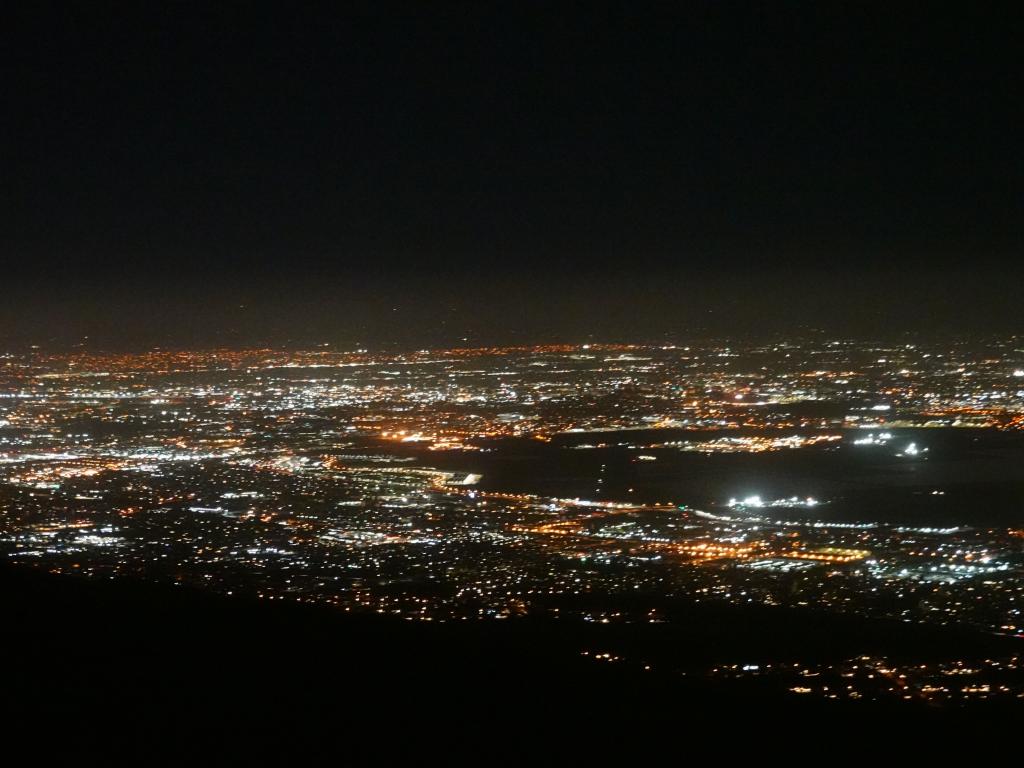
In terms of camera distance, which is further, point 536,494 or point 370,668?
point 536,494

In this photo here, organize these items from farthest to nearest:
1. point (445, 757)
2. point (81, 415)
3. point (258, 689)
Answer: point (81, 415) → point (258, 689) → point (445, 757)

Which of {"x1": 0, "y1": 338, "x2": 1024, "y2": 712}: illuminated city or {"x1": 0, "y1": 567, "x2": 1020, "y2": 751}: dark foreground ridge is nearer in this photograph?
{"x1": 0, "y1": 567, "x2": 1020, "y2": 751}: dark foreground ridge

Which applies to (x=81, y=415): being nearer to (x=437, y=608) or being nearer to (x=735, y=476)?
(x=735, y=476)

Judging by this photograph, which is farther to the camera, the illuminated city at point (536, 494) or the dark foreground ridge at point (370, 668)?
the illuminated city at point (536, 494)

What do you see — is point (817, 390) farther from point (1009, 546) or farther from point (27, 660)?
point (27, 660)

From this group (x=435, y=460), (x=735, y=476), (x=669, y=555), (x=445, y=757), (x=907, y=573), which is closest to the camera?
(x=445, y=757)

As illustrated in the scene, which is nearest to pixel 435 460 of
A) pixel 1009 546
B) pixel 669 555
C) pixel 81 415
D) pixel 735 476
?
pixel 735 476

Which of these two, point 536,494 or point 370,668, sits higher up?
point 370,668

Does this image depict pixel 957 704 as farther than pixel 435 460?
No
